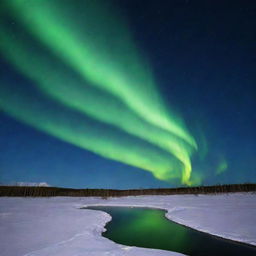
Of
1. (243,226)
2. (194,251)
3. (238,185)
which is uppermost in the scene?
(238,185)

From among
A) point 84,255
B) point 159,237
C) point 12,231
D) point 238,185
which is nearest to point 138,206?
point 159,237

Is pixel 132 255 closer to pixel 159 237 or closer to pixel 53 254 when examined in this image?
pixel 53 254

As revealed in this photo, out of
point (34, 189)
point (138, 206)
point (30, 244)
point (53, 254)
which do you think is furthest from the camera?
point (34, 189)

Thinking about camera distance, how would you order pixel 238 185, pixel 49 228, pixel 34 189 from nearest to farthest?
pixel 49 228
pixel 34 189
pixel 238 185

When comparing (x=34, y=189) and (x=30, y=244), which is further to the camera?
(x=34, y=189)

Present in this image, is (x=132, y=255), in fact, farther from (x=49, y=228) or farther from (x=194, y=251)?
(x=49, y=228)

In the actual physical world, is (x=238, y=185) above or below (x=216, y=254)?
above

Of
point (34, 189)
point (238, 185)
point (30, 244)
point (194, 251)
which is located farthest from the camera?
point (238, 185)

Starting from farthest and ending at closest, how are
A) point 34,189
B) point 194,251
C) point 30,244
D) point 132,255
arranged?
point 34,189, point 194,251, point 30,244, point 132,255

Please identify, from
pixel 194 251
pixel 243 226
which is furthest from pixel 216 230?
pixel 194 251

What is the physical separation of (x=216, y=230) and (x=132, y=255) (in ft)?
16.1

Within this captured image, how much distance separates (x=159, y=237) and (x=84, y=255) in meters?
5.36

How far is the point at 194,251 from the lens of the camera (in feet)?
26.9

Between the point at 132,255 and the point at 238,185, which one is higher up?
the point at 238,185
